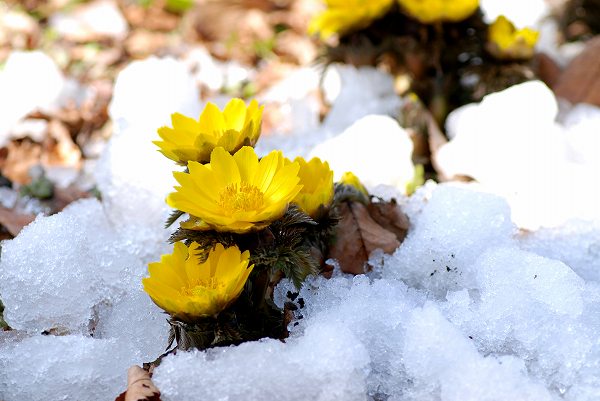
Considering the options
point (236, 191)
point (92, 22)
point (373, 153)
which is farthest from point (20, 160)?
point (236, 191)

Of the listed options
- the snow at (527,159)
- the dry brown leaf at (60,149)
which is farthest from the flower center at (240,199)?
the dry brown leaf at (60,149)

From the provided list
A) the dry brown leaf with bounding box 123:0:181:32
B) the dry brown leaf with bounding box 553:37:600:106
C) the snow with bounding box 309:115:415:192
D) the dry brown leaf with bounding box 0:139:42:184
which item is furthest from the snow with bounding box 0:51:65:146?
A: the dry brown leaf with bounding box 553:37:600:106

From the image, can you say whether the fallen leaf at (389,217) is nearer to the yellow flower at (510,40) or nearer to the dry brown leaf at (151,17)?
the yellow flower at (510,40)

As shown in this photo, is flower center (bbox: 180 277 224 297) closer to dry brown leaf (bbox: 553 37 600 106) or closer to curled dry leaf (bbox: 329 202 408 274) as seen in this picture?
curled dry leaf (bbox: 329 202 408 274)

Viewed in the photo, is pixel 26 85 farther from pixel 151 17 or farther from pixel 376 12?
pixel 376 12

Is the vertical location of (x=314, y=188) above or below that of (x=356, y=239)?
above

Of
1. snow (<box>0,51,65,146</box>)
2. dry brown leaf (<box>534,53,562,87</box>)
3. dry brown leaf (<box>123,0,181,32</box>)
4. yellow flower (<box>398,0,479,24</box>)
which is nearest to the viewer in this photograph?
yellow flower (<box>398,0,479,24</box>)

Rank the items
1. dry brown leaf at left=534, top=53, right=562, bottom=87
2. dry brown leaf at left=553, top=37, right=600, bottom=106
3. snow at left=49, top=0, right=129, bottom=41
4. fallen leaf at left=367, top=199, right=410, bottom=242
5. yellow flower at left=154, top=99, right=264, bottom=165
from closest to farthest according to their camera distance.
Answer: yellow flower at left=154, top=99, right=264, bottom=165
fallen leaf at left=367, top=199, right=410, bottom=242
dry brown leaf at left=553, top=37, right=600, bottom=106
dry brown leaf at left=534, top=53, right=562, bottom=87
snow at left=49, top=0, right=129, bottom=41
